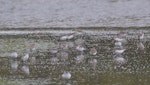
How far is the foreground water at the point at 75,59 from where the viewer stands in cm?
652

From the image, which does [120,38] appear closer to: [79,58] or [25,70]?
[79,58]

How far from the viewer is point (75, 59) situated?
724 centimetres

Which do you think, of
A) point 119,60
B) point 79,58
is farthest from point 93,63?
point 119,60

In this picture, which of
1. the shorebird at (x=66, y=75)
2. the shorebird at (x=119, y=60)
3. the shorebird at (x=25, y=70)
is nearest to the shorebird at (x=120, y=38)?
the shorebird at (x=119, y=60)

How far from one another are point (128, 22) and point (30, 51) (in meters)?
2.33

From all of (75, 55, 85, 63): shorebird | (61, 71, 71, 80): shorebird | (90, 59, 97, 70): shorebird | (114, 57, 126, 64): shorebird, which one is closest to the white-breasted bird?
(61, 71, 71, 80): shorebird

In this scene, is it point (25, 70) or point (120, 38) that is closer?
point (25, 70)

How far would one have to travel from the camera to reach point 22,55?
7.61m

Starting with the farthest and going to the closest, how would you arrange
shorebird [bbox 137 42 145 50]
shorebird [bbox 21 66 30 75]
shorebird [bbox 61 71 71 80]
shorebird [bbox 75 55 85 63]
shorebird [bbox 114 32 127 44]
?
shorebird [bbox 114 32 127 44] < shorebird [bbox 137 42 145 50] < shorebird [bbox 75 55 85 63] < shorebird [bbox 21 66 30 75] < shorebird [bbox 61 71 71 80]

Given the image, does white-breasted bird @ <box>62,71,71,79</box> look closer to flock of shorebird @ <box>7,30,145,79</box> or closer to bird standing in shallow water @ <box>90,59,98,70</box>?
flock of shorebird @ <box>7,30,145,79</box>

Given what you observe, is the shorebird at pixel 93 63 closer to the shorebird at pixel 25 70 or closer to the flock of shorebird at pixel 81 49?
the flock of shorebird at pixel 81 49

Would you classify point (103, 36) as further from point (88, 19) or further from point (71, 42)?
point (88, 19)

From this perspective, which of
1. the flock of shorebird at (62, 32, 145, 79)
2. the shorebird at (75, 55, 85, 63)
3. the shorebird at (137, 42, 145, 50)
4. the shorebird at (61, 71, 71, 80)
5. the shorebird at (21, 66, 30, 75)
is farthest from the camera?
the shorebird at (137, 42, 145, 50)

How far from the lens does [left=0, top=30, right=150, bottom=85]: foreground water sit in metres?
6.52
